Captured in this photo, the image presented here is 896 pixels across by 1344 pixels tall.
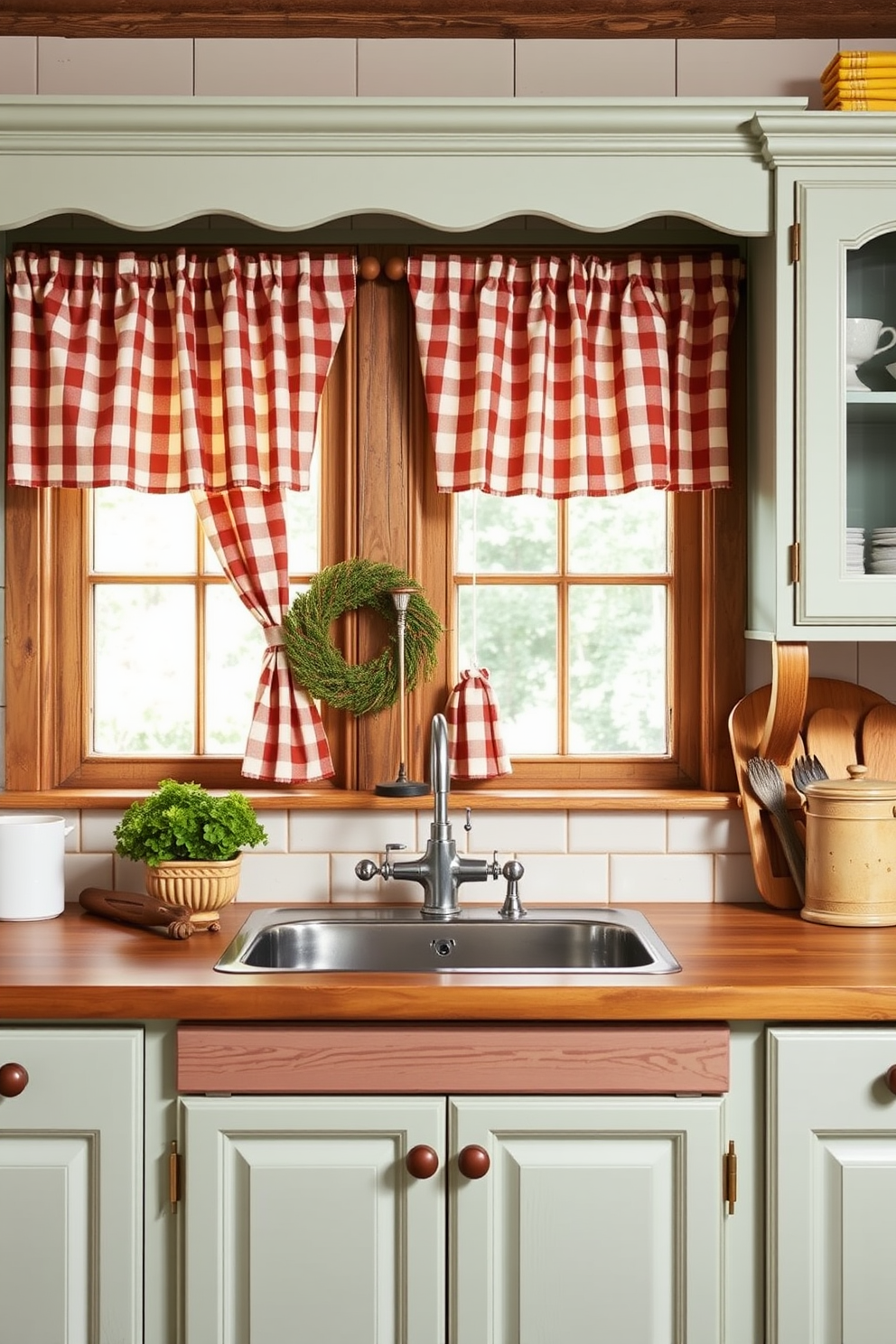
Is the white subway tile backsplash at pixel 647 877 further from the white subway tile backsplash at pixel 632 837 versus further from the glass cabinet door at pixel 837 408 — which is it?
the glass cabinet door at pixel 837 408

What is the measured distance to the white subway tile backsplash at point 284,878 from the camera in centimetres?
238

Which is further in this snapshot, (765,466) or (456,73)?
(456,73)

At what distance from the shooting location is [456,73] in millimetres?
2395

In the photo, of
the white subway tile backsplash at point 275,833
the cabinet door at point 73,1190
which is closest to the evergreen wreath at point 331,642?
the white subway tile backsplash at point 275,833

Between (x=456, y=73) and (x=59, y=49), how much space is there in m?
0.77

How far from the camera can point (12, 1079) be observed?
1.75 meters

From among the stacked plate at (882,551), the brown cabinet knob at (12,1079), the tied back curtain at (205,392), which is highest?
the tied back curtain at (205,392)

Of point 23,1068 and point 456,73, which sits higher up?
point 456,73

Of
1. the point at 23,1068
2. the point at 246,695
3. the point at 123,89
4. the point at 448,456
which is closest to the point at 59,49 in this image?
the point at 123,89

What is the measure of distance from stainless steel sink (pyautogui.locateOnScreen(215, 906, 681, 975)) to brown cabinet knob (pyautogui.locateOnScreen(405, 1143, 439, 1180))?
1.60ft

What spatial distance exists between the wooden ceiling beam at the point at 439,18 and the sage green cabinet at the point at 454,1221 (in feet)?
6.42

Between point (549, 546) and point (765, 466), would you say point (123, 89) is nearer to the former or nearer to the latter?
point (549, 546)

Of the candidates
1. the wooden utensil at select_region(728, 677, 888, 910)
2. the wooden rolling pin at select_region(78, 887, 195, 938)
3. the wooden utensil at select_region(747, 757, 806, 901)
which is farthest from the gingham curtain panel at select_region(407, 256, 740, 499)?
the wooden rolling pin at select_region(78, 887, 195, 938)

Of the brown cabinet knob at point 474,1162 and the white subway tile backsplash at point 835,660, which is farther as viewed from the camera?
the white subway tile backsplash at point 835,660
